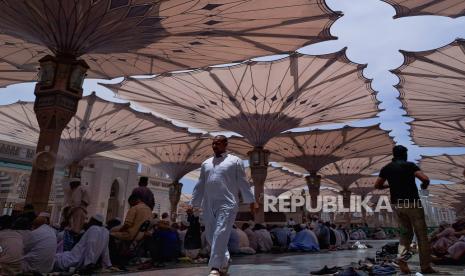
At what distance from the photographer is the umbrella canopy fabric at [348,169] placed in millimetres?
40594

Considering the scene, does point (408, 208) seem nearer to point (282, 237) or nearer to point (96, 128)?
point (282, 237)

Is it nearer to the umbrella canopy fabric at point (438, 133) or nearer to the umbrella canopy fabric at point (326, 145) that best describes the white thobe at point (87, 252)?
the umbrella canopy fabric at point (326, 145)

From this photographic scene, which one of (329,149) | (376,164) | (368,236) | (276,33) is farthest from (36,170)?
(376,164)

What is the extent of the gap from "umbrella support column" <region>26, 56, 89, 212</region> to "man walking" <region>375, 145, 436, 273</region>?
8552 millimetres

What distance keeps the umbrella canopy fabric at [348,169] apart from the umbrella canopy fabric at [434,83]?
59.0 feet

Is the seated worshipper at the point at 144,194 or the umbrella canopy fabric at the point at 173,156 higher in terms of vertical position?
the umbrella canopy fabric at the point at 173,156

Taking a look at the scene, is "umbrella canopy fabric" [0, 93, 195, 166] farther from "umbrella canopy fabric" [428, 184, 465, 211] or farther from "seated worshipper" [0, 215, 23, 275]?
"umbrella canopy fabric" [428, 184, 465, 211]

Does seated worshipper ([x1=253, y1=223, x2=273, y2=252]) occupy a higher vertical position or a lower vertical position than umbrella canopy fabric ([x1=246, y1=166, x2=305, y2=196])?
lower

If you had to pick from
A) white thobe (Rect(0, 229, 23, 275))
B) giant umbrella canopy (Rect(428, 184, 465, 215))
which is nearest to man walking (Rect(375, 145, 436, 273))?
white thobe (Rect(0, 229, 23, 275))

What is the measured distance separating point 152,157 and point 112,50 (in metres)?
23.2

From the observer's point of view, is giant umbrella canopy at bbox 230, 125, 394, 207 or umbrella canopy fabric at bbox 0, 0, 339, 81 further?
giant umbrella canopy at bbox 230, 125, 394, 207

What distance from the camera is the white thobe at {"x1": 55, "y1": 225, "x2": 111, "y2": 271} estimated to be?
617cm

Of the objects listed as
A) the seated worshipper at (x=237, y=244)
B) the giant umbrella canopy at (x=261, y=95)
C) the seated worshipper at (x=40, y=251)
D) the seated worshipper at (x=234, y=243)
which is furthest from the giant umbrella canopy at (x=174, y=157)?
the seated worshipper at (x=40, y=251)

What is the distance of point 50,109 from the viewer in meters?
10.5
